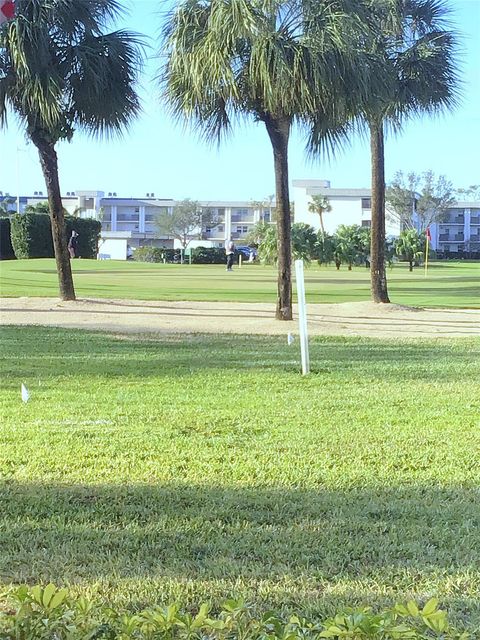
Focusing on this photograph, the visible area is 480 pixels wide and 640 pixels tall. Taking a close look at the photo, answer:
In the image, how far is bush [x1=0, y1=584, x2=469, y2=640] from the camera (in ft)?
7.97

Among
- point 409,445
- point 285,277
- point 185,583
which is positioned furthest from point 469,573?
point 285,277

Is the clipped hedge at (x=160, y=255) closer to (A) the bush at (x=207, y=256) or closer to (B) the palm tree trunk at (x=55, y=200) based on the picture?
(A) the bush at (x=207, y=256)

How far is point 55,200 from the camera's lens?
18.9 metres

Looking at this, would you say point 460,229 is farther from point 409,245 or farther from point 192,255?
point 409,245

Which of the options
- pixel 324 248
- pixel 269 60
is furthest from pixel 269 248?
pixel 269 60

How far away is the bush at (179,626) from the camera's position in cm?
243

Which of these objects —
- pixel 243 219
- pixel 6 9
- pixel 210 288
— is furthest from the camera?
pixel 243 219

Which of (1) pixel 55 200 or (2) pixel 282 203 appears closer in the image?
(2) pixel 282 203

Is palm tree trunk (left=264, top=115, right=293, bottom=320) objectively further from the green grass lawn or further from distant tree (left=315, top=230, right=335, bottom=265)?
distant tree (left=315, top=230, right=335, bottom=265)

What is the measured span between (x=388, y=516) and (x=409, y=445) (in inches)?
66.6

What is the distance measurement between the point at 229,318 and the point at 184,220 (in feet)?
282

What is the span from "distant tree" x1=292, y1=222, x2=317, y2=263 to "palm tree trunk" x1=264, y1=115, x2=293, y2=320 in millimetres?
25769

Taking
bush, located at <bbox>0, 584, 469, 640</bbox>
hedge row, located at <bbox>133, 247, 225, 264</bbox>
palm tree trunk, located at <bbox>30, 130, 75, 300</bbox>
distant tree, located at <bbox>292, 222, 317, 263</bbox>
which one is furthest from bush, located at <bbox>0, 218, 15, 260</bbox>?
bush, located at <bbox>0, 584, 469, 640</bbox>

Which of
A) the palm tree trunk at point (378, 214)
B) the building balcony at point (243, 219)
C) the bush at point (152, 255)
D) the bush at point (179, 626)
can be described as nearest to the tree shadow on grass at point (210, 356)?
the bush at point (179, 626)
